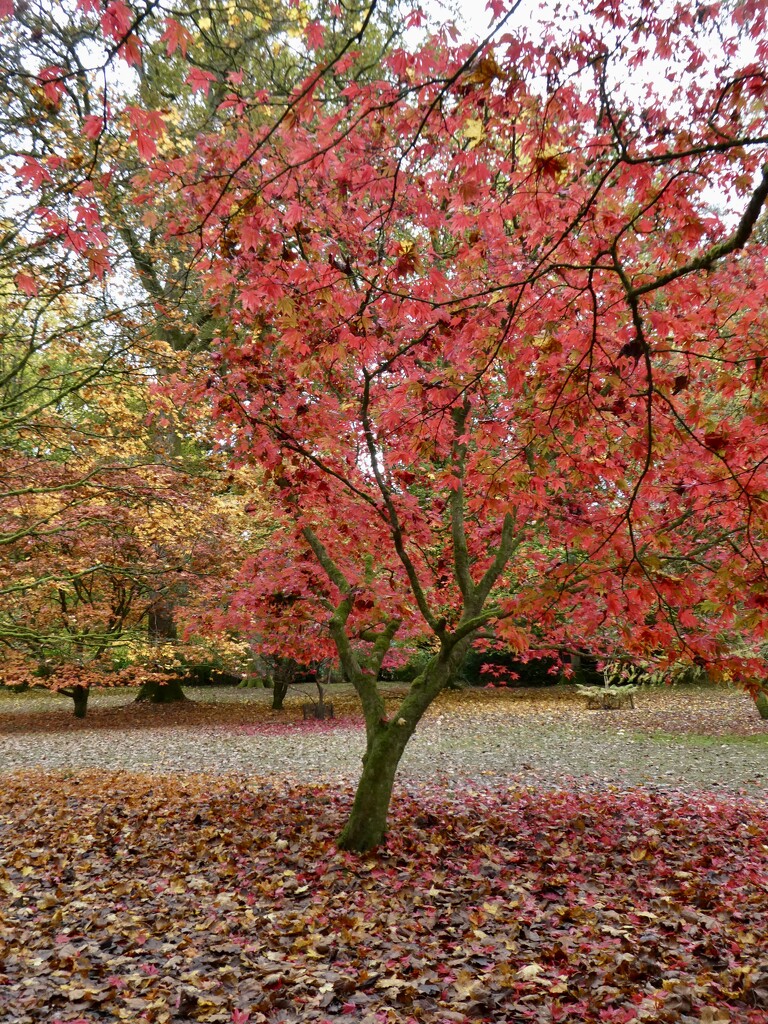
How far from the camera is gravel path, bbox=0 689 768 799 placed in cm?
1141

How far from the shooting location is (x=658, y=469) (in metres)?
5.91

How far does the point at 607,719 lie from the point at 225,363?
15486 mm

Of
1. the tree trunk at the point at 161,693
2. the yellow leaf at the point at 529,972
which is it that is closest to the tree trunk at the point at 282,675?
the tree trunk at the point at 161,693

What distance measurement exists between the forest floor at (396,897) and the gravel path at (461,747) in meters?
0.17

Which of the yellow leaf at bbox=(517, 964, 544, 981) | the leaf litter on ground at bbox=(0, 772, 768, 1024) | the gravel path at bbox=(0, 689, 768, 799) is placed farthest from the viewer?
the gravel path at bbox=(0, 689, 768, 799)

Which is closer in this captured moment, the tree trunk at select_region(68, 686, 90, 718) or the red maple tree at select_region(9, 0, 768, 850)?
the red maple tree at select_region(9, 0, 768, 850)

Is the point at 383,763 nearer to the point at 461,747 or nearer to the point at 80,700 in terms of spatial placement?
the point at 461,747

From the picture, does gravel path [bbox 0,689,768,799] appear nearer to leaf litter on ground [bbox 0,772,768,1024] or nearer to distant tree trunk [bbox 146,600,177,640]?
distant tree trunk [bbox 146,600,177,640]

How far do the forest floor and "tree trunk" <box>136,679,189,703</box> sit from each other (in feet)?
38.4

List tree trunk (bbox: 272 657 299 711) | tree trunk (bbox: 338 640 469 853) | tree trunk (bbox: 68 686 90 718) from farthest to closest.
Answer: tree trunk (bbox: 272 657 299 711) → tree trunk (bbox: 68 686 90 718) → tree trunk (bbox: 338 640 469 853)

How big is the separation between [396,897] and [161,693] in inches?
782

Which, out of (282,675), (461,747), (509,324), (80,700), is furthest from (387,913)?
(80,700)

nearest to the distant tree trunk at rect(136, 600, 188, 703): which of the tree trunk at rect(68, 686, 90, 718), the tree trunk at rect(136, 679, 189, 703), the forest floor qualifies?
the tree trunk at rect(136, 679, 189, 703)

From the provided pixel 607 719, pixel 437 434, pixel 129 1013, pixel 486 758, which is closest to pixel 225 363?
pixel 437 434
